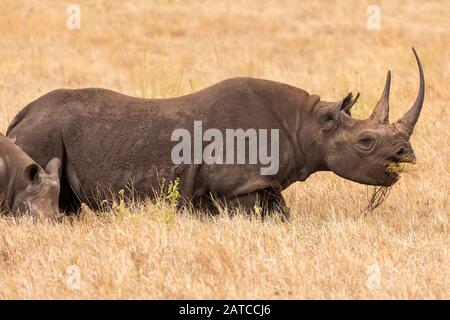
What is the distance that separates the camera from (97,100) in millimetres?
9328

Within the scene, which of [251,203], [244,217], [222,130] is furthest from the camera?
[222,130]

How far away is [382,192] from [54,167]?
3149 millimetres

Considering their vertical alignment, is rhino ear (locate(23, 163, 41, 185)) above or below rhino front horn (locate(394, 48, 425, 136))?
below

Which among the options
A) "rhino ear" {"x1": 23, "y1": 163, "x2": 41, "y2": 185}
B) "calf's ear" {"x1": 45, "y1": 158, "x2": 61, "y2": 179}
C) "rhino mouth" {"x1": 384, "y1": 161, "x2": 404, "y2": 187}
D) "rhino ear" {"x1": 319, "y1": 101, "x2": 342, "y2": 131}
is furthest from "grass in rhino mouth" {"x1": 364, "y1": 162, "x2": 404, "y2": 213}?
"rhino ear" {"x1": 23, "y1": 163, "x2": 41, "y2": 185}

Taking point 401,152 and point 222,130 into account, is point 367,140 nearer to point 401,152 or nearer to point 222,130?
point 401,152

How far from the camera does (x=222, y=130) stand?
8.86 metres

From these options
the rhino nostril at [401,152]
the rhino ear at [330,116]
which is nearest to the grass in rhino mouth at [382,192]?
the rhino nostril at [401,152]

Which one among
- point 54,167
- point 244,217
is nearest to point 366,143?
point 244,217

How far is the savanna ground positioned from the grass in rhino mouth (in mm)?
148

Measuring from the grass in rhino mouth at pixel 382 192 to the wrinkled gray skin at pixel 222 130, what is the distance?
0.04m

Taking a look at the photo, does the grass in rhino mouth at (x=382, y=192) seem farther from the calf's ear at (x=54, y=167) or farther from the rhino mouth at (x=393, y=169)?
the calf's ear at (x=54, y=167)

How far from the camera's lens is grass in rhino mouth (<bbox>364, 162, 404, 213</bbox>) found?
8.70 metres

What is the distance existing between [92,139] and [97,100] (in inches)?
17.5

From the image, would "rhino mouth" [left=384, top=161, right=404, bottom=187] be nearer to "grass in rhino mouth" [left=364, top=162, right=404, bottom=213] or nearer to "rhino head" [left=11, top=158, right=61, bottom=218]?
"grass in rhino mouth" [left=364, top=162, right=404, bottom=213]
